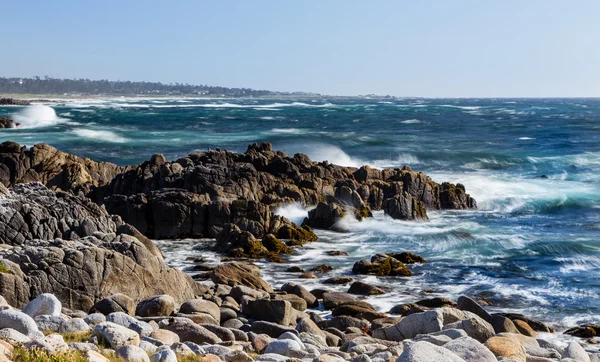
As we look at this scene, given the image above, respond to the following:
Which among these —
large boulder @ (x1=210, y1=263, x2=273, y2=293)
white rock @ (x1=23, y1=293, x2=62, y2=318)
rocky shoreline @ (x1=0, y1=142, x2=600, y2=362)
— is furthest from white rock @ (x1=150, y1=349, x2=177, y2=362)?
large boulder @ (x1=210, y1=263, x2=273, y2=293)

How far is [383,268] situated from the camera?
25.8 meters

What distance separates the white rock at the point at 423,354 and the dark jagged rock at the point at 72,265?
32.7 ft

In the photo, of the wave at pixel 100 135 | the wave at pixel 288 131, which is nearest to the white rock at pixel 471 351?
the wave at pixel 100 135

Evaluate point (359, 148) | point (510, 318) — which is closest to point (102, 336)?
point (510, 318)

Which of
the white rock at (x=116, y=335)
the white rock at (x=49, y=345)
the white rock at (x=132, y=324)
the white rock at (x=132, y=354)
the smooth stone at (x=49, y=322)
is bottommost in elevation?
the white rock at (x=132, y=324)

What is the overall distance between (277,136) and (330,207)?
5122 centimetres

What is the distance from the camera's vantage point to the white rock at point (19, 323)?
36.4ft

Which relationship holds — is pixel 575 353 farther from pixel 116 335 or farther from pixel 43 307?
pixel 43 307

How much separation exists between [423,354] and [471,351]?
206 centimetres

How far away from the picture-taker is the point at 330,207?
1361 inches

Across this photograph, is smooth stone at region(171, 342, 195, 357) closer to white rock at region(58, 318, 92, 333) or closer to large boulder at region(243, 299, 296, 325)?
white rock at region(58, 318, 92, 333)

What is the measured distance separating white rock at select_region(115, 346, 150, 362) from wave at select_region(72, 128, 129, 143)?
68417 millimetres

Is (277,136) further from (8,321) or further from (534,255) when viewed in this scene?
(8,321)

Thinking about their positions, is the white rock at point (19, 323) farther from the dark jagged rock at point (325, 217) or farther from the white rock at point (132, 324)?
the dark jagged rock at point (325, 217)
